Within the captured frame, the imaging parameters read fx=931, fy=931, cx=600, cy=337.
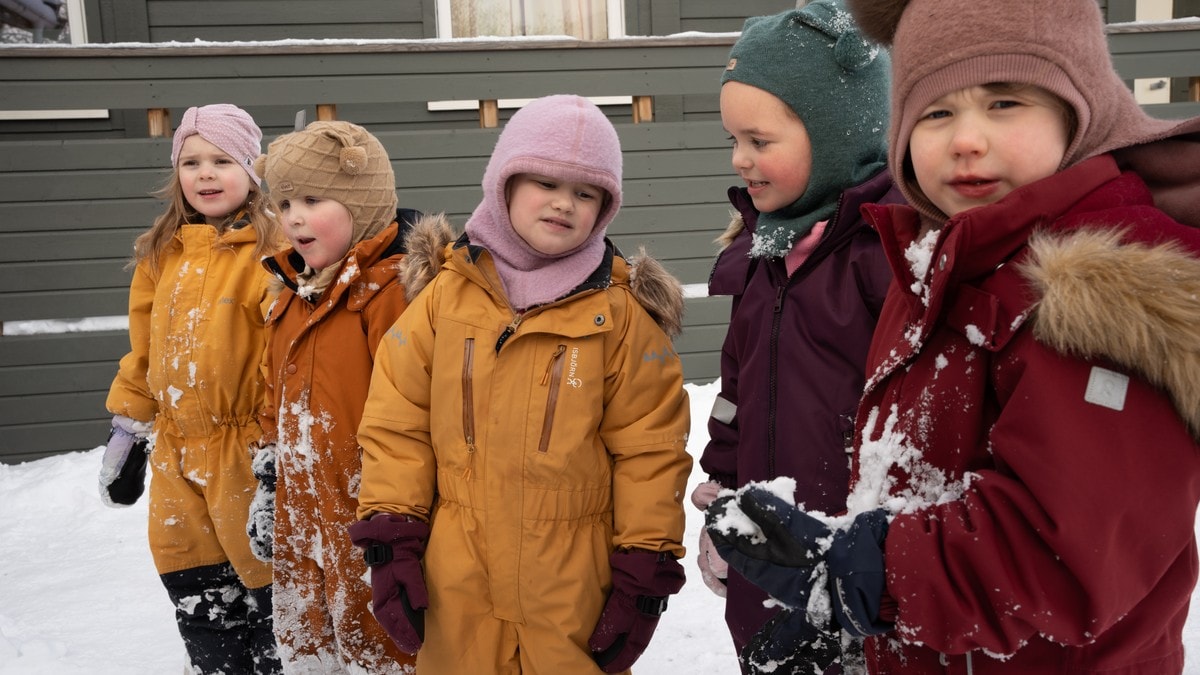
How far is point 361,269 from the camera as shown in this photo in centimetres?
273

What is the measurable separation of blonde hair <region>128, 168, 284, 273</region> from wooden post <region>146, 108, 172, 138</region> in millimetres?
3324

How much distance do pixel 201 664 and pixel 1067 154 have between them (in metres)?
3.08

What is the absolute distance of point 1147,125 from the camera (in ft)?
4.34

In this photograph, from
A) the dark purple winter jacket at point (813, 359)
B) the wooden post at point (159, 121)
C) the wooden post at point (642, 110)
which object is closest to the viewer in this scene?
the dark purple winter jacket at point (813, 359)

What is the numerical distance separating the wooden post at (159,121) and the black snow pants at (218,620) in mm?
4160

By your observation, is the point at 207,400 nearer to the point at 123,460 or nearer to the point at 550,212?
the point at 123,460

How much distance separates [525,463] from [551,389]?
184 millimetres

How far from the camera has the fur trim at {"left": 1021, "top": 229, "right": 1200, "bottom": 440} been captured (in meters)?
1.06

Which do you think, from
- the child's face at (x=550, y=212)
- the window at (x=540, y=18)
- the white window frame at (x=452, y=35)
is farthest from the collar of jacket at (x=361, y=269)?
the window at (x=540, y=18)

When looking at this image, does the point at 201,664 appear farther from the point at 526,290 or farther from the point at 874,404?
the point at 874,404

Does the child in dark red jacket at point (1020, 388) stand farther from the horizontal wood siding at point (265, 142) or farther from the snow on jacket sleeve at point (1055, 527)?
the horizontal wood siding at point (265, 142)

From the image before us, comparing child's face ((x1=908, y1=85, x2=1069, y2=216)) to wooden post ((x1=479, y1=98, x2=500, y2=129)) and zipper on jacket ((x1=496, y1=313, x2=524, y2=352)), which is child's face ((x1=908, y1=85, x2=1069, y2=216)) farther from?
wooden post ((x1=479, y1=98, x2=500, y2=129))

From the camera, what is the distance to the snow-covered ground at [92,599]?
11.4 ft

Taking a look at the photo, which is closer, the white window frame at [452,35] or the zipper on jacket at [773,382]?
the zipper on jacket at [773,382]
